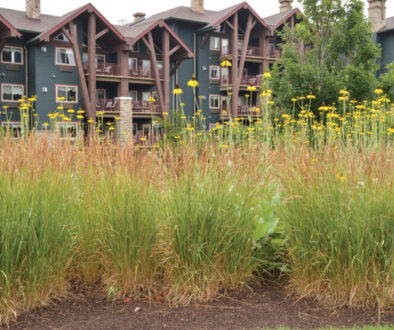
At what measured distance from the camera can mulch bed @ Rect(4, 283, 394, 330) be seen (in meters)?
3.61

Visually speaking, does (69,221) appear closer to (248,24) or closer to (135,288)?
(135,288)

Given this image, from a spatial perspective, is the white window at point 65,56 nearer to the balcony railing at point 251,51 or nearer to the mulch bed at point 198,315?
the balcony railing at point 251,51

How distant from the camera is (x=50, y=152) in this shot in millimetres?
4406

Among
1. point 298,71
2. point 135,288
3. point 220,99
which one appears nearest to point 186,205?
point 135,288

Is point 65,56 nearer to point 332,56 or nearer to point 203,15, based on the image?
point 203,15

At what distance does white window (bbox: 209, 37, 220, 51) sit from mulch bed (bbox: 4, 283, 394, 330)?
29.1m

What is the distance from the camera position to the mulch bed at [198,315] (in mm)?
3607

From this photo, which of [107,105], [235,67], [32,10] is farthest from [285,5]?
[32,10]

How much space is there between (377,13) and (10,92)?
2534 centimetres

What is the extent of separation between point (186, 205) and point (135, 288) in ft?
2.94

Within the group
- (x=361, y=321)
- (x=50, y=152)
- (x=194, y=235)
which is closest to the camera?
(x=361, y=321)

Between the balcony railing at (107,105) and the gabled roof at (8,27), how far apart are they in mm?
5882

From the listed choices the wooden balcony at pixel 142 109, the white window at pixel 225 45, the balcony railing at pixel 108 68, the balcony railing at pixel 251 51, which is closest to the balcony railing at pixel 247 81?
the balcony railing at pixel 251 51

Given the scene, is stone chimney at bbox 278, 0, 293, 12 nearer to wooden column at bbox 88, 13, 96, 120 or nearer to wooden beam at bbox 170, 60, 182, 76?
wooden beam at bbox 170, 60, 182, 76
